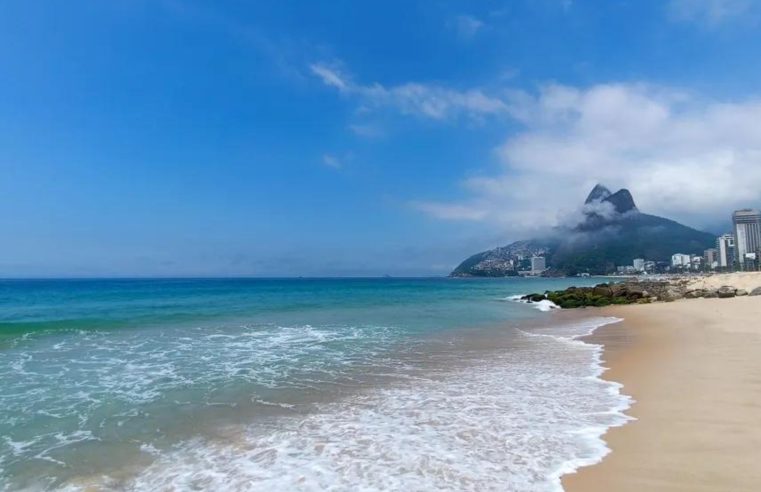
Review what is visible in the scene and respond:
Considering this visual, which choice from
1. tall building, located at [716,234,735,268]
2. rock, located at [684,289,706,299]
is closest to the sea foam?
rock, located at [684,289,706,299]

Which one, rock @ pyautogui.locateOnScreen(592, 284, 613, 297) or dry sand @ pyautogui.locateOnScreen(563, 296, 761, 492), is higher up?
rock @ pyautogui.locateOnScreen(592, 284, 613, 297)

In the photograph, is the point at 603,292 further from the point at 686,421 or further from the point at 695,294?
the point at 686,421

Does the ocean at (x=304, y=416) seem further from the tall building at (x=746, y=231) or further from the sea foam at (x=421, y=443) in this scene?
the tall building at (x=746, y=231)

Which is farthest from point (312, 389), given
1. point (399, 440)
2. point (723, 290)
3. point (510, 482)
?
point (723, 290)

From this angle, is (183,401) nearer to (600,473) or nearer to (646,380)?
(600,473)

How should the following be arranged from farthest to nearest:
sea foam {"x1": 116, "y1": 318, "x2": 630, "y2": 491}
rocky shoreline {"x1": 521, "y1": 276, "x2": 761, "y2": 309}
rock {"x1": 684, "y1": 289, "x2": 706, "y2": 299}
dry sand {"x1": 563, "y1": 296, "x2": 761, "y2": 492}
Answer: rock {"x1": 684, "y1": 289, "x2": 706, "y2": 299} < rocky shoreline {"x1": 521, "y1": 276, "x2": 761, "y2": 309} < sea foam {"x1": 116, "y1": 318, "x2": 630, "y2": 491} < dry sand {"x1": 563, "y1": 296, "x2": 761, "y2": 492}

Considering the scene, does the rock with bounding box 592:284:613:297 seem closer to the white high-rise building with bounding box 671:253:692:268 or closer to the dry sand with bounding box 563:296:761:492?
the dry sand with bounding box 563:296:761:492
